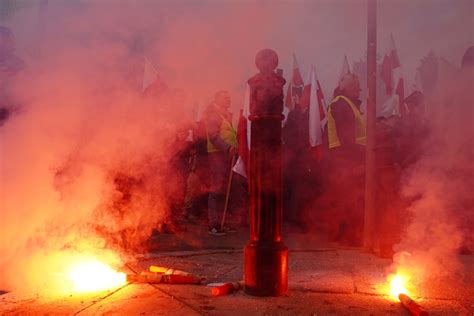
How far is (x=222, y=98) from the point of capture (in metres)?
6.80

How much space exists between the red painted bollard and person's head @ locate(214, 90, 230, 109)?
140 inches

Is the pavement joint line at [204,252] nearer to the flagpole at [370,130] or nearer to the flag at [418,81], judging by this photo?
the flagpole at [370,130]

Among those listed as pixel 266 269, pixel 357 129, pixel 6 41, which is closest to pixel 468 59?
pixel 357 129

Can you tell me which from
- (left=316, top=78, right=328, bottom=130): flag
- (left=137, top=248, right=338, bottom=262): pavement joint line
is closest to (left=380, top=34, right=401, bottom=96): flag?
(left=316, top=78, right=328, bottom=130): flag

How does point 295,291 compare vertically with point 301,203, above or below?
below

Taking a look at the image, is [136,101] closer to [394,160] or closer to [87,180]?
[87,180]

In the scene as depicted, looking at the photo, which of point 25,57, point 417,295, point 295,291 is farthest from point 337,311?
point 25,57

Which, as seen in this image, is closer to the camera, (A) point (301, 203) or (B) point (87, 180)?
(B) point (87, 180)

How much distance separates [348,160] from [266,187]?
296 centimetres

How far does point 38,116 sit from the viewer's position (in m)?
4.39

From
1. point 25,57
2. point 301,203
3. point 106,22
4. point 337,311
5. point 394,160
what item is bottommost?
point 337,311

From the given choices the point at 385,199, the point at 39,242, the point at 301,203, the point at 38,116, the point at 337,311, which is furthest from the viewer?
the point at 301,203

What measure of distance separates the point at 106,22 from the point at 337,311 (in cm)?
357

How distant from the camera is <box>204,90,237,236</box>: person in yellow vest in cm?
670
